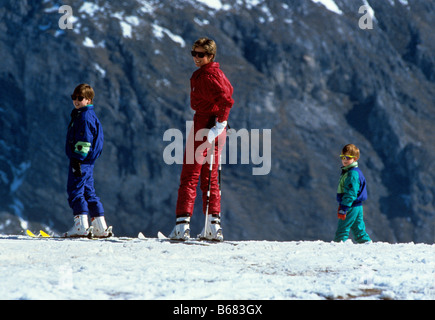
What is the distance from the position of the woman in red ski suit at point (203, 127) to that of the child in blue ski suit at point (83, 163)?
1.05 m

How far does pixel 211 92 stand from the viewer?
7297 mm

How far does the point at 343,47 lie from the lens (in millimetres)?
130875

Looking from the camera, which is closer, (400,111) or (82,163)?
(82,163)

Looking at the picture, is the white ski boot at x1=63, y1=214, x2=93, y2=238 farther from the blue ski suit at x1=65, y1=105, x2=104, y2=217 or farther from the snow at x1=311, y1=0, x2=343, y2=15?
the snow at x1=311, y1=0, x2=343, y2=15

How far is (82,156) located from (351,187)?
11.7ft

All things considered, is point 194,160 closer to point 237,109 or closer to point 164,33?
point 237,109

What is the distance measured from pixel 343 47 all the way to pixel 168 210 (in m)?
47.0

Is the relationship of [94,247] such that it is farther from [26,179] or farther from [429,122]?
[429,122]

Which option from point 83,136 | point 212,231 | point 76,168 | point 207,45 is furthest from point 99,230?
point 207,45

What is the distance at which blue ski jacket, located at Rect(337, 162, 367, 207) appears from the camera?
907 centimetres

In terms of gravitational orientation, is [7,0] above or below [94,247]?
above

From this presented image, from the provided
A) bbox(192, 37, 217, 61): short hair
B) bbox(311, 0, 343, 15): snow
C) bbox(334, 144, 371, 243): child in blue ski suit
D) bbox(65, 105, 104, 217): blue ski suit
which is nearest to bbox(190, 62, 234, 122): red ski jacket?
bbox(192, 37, 217, 61): short hair

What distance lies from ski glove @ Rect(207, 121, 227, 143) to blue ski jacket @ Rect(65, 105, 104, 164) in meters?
1.34
